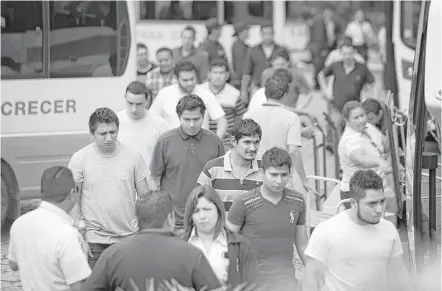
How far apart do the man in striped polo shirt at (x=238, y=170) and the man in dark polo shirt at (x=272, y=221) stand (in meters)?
0.57

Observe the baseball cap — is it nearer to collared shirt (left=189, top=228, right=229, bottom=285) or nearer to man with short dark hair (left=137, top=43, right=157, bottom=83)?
collared shirt (left=189, top=228, right=229, bottom=285)

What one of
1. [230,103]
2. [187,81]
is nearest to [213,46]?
[230,103]

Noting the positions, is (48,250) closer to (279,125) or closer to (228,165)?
(228,165)

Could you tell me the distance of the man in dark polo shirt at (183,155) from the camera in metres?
7.87

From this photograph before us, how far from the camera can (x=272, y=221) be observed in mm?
6562

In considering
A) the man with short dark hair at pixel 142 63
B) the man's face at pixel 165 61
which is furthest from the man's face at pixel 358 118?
the man with short dark hair at pixel 142 63

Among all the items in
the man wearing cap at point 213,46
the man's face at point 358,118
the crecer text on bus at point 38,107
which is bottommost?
the man's face at point 358,118

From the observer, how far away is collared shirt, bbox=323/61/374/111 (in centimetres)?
1598

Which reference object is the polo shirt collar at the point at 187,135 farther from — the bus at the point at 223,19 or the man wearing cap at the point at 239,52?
the bus at the point at 223,19

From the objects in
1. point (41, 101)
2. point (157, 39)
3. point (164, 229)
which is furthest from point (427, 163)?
point (157, 39)

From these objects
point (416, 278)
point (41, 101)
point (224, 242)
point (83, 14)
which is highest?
point (83, 14)

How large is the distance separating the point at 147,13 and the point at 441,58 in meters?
18.5

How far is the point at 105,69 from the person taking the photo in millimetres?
11664

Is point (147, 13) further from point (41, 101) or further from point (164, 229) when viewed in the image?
point (164, 229)
